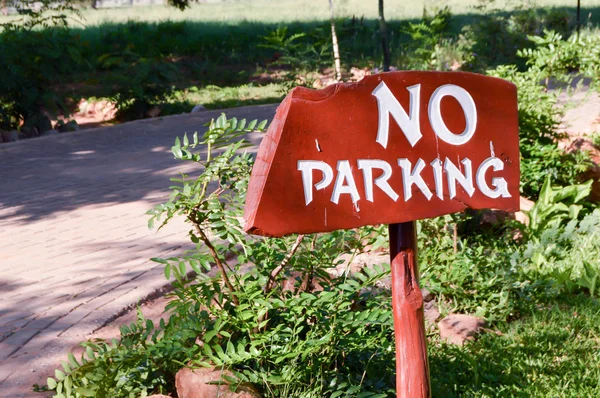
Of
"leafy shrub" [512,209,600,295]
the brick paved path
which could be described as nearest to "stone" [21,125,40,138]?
the brick paved path

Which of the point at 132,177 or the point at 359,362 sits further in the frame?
the point at 132,177

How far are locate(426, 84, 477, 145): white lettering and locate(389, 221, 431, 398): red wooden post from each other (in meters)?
0.32

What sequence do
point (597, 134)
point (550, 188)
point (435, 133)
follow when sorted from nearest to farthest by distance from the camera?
1. point (435, 133)
2. point (550, 188)
3. point (597, 134)

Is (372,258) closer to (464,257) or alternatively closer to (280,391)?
(464,257)

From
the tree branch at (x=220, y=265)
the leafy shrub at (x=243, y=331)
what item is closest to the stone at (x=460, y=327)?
the leafy shrub at (x=243, y=331)

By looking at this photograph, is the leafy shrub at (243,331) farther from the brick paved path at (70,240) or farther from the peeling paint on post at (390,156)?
the peeling paint on post at (390,156)

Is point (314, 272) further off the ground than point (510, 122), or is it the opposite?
point (510, 122)

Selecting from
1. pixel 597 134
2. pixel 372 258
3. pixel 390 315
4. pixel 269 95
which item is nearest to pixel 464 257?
pixel 372 258

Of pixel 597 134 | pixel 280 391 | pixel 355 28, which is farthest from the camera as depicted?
pixel 355 28

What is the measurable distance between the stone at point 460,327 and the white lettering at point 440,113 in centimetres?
176

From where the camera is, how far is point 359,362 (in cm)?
321

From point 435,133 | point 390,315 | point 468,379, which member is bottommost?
point 468,379

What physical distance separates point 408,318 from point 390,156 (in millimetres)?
576

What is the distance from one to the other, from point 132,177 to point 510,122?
19.9 ft
